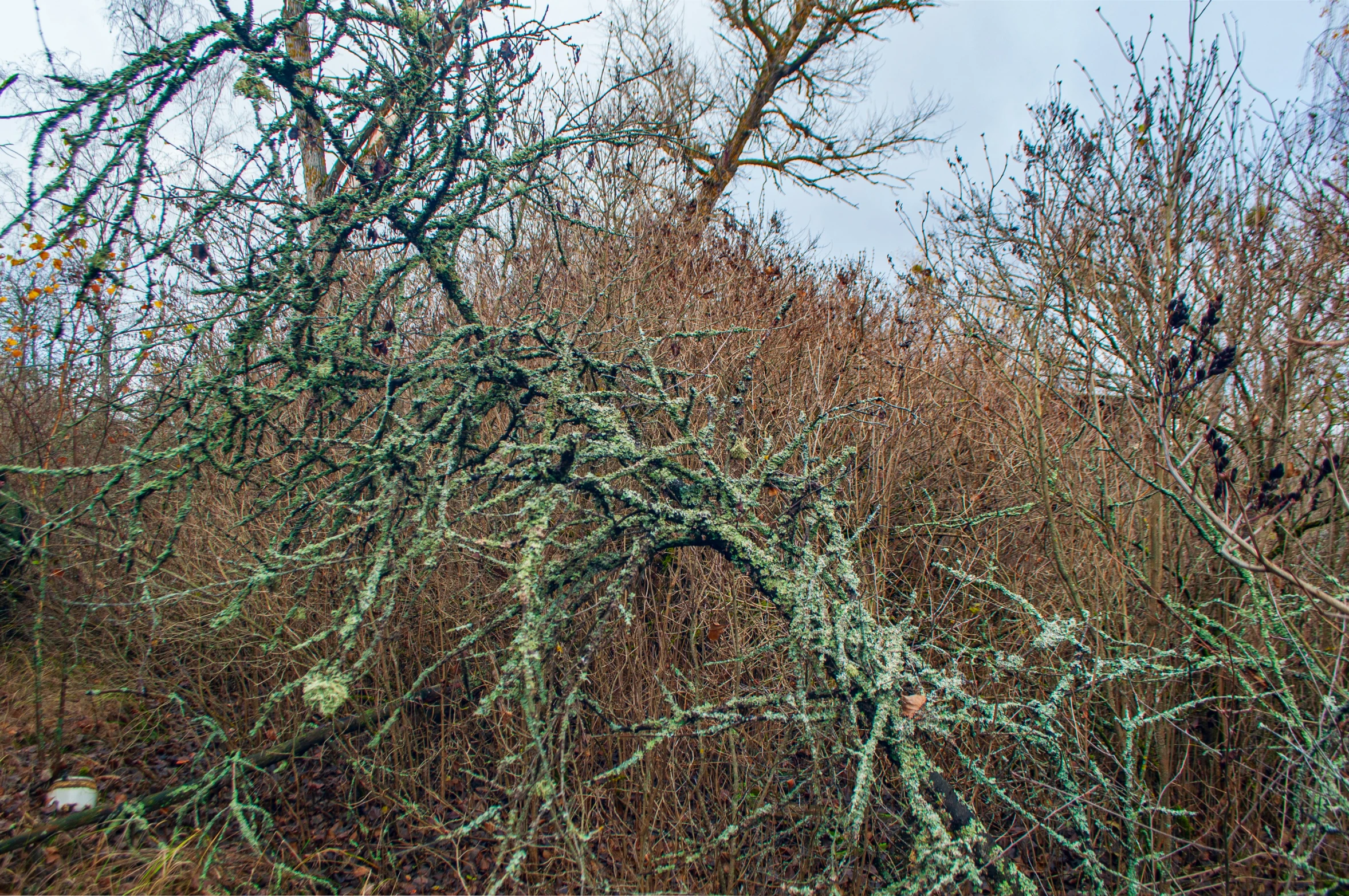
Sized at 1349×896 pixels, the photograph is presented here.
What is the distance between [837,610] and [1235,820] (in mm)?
1790

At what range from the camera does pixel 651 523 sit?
64.7 inches

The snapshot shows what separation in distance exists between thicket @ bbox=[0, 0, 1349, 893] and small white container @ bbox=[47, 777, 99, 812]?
138 mm

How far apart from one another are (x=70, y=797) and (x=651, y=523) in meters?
3.63

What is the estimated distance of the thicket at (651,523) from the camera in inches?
63.1

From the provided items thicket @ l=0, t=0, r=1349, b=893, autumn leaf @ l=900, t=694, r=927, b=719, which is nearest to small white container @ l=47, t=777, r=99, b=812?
thicket @ l=0, t=0, r=1349, b=893

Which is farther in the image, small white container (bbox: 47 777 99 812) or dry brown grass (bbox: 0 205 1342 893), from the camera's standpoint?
small white container (bbox: 47 777 99 812)

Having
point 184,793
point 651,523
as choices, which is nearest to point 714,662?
point 651,523

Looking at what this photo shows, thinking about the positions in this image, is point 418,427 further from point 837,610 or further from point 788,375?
point 788,375

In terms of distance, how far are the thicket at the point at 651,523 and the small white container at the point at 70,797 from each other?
0.14 m

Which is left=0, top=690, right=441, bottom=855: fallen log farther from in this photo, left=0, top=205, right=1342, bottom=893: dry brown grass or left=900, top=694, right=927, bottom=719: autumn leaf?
left=900, top=694, right=927, bottom=719: autumn leaf

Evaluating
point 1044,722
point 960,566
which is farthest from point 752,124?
point 1044,722

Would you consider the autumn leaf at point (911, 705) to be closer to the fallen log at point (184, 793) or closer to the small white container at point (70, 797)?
the fallen log at point (184, 793)

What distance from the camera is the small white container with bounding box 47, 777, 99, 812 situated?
10.8 ft

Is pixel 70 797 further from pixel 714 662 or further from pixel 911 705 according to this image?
pixel 911 705
